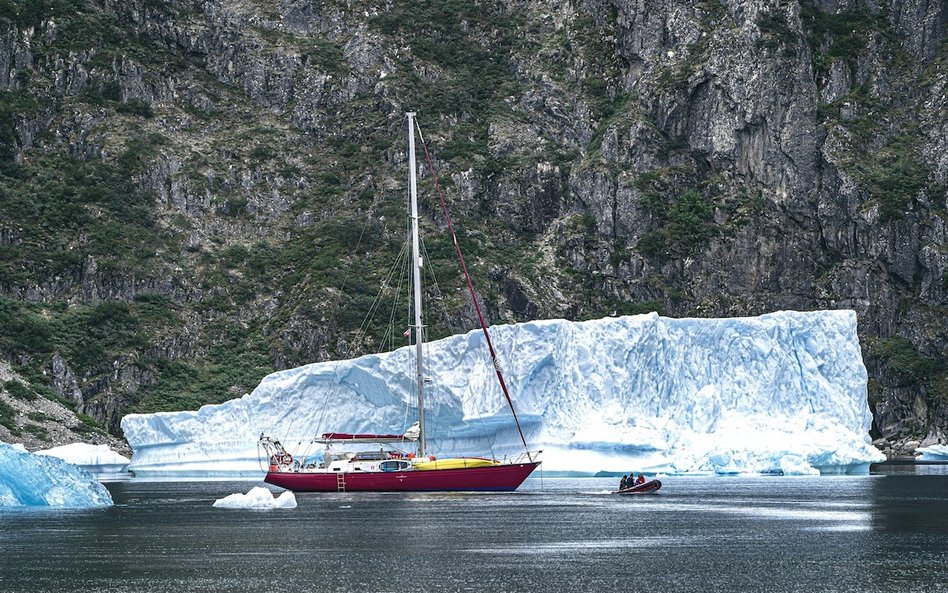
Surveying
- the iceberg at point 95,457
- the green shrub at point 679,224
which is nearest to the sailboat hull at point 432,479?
the iceberg at point 95,457

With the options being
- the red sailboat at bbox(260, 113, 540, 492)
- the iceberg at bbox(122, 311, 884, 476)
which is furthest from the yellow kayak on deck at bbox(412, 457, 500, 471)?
the iceberg at bbox(122, 311, 884, 476)

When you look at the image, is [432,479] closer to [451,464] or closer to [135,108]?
[451,464]

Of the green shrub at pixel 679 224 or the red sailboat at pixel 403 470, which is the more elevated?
the green shrub at pixel 679 224

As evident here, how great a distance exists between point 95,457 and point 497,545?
146 ft

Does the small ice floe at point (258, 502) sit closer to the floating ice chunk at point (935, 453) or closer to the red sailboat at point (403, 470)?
the red sailboat at point (403, 470)

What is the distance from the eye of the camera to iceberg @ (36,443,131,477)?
67.2 metres

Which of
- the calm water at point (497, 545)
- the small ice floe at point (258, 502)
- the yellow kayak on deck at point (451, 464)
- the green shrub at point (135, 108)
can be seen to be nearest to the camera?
the calm water at point (497, 545)

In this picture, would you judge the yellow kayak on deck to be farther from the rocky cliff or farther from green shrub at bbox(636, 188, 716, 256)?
green shrub at bbox(636, 188, 716, 256)

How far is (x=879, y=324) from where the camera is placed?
91.1 meters

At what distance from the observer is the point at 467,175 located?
9812cm

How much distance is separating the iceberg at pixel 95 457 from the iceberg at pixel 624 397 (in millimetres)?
9738

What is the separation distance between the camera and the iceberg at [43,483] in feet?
125

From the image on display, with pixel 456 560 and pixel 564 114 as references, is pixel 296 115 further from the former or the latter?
pixel 456 560

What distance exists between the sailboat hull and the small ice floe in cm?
698
